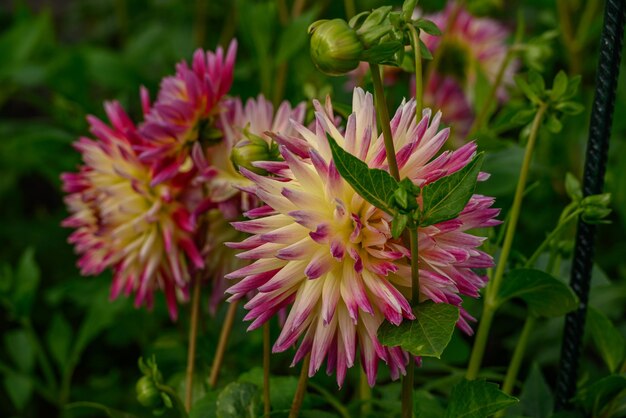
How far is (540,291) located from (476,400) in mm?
127

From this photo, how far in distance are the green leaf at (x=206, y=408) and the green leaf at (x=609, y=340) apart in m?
0.33

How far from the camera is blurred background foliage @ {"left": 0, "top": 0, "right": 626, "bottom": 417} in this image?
979 millimetres

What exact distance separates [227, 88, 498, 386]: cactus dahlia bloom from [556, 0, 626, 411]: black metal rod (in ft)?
0.47

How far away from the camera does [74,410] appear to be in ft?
3.46

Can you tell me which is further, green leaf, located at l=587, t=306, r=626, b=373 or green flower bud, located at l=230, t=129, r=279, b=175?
green leaf, located at l=587, t=306, r=626, b=373

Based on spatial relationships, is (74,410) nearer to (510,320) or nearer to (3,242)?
(3,242)

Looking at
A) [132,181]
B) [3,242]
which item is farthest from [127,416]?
[3,242]

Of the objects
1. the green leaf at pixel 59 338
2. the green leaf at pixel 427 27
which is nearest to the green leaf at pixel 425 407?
the green leaf at pixel 427 27

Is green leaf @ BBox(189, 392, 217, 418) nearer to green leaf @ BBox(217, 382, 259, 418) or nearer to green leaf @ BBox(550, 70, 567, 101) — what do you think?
green leaf @ BBox(217, 382, 259, 418)

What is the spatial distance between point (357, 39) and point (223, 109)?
280 mm

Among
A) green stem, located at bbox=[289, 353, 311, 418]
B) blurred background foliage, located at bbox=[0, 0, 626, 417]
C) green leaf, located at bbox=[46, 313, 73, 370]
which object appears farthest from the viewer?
green leaf, located at bbox=[46, 313, 73, 370]

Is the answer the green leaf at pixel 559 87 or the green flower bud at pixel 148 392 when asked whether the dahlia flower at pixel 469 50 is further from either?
the green flower bud at pixel 148 392

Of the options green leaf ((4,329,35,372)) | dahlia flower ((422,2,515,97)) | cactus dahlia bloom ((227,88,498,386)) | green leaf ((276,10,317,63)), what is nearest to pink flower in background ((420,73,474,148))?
dahlia flower ((422,2,515,97))

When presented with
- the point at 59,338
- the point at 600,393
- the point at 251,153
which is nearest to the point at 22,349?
the point at 59,338
